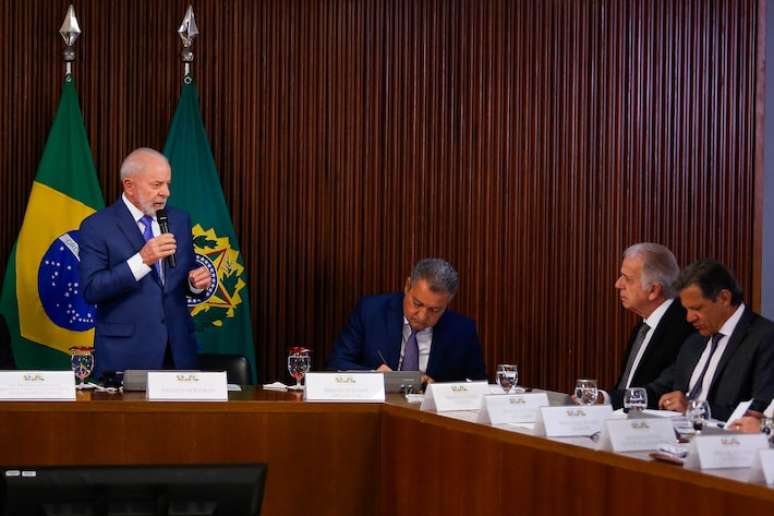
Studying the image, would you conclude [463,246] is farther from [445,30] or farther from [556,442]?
[556,442]

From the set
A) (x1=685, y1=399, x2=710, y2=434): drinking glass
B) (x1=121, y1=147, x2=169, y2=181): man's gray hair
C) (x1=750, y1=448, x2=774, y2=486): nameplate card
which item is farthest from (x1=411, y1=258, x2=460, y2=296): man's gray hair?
(x1=750, y1=448, x2=774, y2=486): nameplate card

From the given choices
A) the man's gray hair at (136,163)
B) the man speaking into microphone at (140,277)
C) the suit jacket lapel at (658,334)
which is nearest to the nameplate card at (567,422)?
the suit jacket lapel at (658,334)

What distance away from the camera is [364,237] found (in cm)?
610

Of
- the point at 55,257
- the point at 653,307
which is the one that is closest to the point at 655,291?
the point at 653,307

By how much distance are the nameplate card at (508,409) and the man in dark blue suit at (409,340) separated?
1394mm

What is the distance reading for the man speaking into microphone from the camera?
185 inches

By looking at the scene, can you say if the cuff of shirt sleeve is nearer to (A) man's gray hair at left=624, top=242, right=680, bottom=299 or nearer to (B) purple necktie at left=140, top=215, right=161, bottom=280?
(B) purple necktie at left=140, top=215, right=161, bottom=280

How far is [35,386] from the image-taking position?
3.70 m

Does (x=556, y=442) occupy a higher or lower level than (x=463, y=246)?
lower

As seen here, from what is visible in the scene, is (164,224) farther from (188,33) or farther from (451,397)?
(451,397)

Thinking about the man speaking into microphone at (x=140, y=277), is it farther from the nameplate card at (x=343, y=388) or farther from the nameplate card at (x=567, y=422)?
the nameplate card at (x=567, y=422)

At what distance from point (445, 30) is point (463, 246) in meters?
1.06

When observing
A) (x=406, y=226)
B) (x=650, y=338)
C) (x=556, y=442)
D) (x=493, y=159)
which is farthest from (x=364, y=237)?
(x=556, y=442)

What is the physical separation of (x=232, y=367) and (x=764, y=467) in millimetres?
2768
